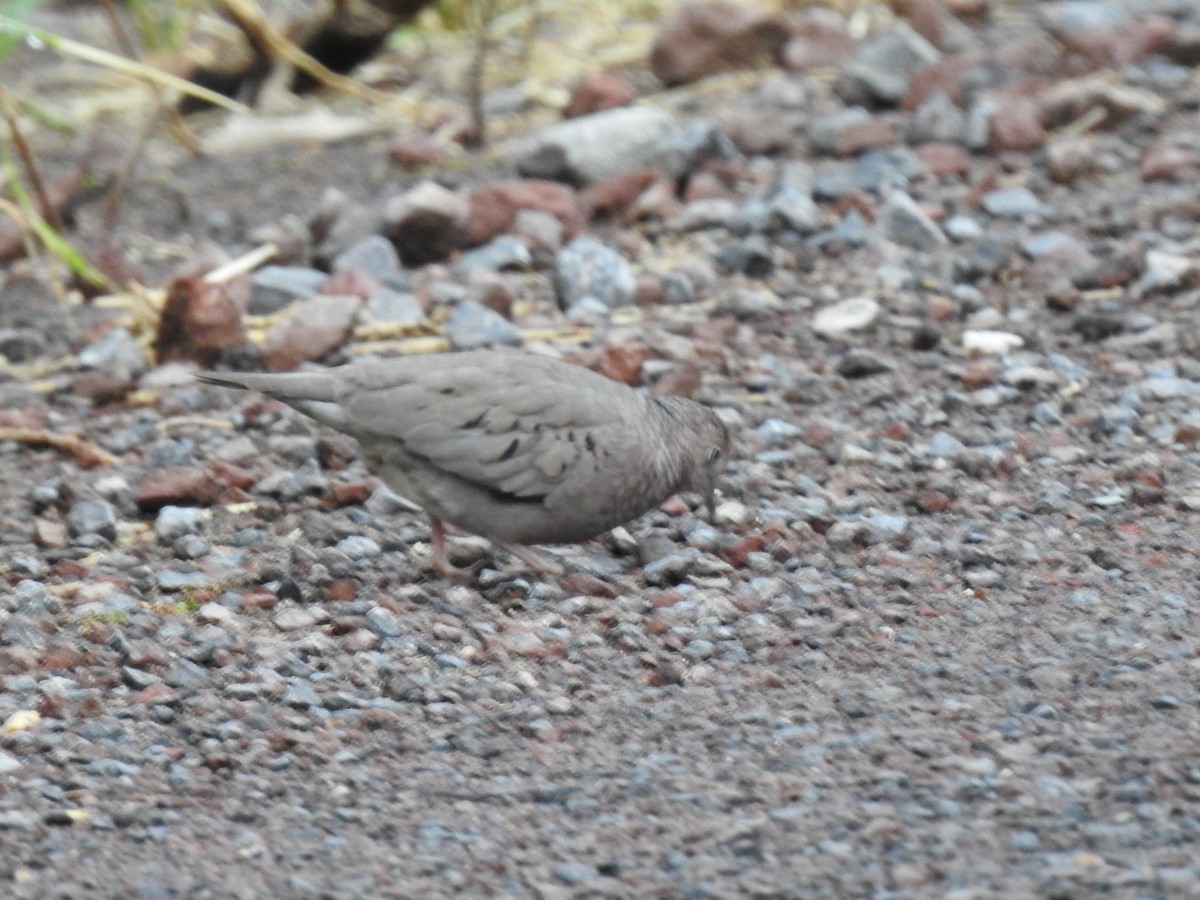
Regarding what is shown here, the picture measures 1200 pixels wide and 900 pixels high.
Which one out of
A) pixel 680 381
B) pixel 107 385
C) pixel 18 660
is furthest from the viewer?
pixel 107 385

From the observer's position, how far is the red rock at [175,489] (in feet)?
18.1

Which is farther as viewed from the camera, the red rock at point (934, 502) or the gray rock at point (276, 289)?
the gray rock at point (276, 289)

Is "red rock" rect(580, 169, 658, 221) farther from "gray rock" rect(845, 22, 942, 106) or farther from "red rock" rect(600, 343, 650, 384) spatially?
"red rock" rect(600, 343, 650, 384)

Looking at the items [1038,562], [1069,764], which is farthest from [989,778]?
[1038,562]

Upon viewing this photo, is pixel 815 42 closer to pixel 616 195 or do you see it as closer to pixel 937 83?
pixel 937 83

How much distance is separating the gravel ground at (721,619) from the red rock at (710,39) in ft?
6.26

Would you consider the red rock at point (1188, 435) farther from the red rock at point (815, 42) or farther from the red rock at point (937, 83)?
the red rock at point (815, 42)

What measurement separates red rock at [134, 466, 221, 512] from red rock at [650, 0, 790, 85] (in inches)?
176

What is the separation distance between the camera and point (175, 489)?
18.2 ft

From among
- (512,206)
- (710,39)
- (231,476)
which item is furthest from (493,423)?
(710,39)

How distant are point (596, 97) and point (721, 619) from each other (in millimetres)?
4606

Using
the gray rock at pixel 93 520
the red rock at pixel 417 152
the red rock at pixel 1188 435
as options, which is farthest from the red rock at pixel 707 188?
the gray rock at pixel 93 520

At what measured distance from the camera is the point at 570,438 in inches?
198

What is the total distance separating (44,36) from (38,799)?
308 cm
